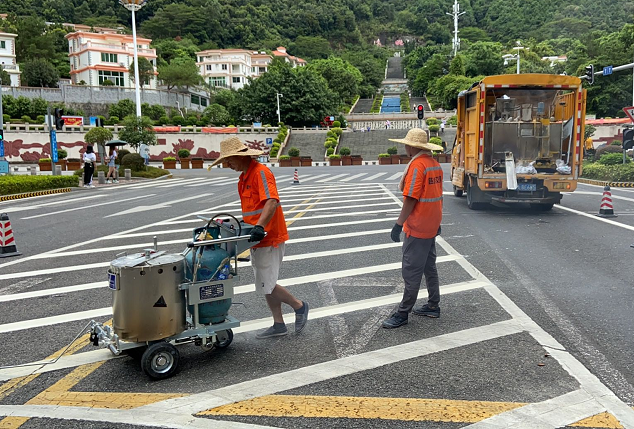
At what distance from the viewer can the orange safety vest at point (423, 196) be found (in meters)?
5.63

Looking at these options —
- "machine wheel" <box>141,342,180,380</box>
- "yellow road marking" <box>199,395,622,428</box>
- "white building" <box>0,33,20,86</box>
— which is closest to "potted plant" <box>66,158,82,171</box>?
"machine wheel" <box>141,342,180,380</box>

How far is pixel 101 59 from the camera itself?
284 feet

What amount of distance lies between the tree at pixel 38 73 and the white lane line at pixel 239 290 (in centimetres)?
8609

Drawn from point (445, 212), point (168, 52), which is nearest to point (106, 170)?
point (445, 212)

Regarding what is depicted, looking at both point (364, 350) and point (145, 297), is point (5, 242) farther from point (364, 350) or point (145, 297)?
point (364, 350)

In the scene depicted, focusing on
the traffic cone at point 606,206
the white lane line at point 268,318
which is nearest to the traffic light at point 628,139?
the traffic cone at point 606,206

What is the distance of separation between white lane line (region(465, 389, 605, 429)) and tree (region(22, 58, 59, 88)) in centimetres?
9018

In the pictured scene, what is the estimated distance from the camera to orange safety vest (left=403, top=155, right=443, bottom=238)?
5629 millimetres

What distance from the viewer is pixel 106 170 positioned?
34.0 metres

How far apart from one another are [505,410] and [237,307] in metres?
3.28

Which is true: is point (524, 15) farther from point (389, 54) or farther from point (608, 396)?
point (608, 396)

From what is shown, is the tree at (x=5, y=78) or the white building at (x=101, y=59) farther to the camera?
the white building at (x=101, y=59)

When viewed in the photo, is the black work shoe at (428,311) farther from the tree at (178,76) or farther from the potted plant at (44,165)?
the tree at (178,76)

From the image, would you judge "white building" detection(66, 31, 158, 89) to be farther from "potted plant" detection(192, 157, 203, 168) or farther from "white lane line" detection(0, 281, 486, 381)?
"white lane line" detection(0, 281, 486, 381)
